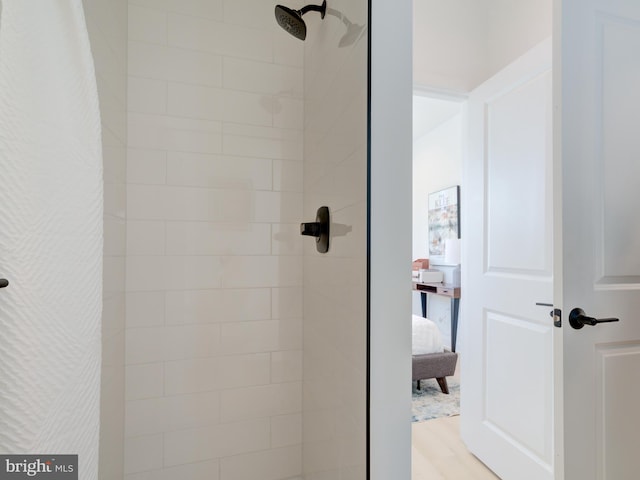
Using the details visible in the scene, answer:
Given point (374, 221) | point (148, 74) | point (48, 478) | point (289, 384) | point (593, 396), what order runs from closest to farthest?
point (48, 478)
point (374, 221)
point (593, 396)
point (148, 74)
point (289, 384)

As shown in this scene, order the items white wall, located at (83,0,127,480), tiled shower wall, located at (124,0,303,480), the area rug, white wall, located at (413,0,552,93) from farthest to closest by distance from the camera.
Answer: the area rug < white wall, located at (413,0,552,93) < tiled shower wall, located at (124,0,303,480) < white wall, located at (83,0,127,480)

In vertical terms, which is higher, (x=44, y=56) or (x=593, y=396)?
(x=44, y=56)

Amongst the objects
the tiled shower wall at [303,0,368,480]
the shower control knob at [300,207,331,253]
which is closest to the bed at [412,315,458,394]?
the tiled shower wall at [303,0,368,480]

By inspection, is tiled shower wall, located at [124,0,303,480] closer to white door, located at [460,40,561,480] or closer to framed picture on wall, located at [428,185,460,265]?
white door, located at [460,40,561,480]

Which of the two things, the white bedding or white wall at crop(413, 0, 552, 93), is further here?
the white bedding

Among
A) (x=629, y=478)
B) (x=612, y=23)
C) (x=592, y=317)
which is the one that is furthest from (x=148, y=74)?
(x=629, y=478)

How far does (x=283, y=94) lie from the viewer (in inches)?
54.5

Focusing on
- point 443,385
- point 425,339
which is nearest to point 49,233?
point 425,339

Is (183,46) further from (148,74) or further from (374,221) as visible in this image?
(374,221)

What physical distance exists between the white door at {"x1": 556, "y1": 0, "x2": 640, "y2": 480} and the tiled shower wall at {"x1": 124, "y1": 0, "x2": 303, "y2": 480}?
3.21 ft

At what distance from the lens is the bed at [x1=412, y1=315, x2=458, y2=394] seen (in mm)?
2551

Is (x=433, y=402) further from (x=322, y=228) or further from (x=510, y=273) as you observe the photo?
(x=322, y=228)

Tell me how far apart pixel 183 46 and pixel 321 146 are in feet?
2.35

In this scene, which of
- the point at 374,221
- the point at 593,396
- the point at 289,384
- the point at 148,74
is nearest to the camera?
the point at 374,221
